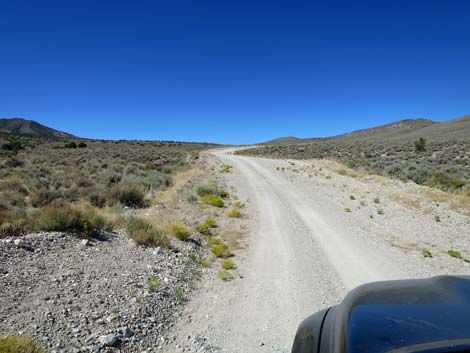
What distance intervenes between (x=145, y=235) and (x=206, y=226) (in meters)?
2.32

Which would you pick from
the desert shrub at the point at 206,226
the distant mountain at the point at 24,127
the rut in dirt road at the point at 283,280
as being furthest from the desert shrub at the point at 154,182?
the distant mountain at the point at 24,127

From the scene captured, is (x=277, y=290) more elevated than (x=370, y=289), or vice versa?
(x=370, y=289)

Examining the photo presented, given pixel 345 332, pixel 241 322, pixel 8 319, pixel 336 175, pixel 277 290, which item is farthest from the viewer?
pixel 336 175

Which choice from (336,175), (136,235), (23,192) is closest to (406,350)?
(136,235)

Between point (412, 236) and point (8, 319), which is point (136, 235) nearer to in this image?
point (8, 319)

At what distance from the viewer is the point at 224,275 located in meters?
5.75

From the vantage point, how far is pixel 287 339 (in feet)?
12.8

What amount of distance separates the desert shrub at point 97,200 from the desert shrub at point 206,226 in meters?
4.62

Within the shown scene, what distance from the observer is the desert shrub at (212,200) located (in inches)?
466

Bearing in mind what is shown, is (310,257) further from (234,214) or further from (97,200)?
(97,200)

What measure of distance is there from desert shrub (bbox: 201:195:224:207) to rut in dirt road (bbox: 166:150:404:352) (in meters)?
2.08

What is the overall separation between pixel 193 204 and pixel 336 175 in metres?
12.3

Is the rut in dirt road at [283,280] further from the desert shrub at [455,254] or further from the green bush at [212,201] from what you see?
the green bush at [212,201]

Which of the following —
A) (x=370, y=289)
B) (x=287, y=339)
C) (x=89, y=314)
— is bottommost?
(x=287, y=339)
